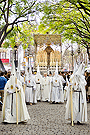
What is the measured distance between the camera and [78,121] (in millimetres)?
8633

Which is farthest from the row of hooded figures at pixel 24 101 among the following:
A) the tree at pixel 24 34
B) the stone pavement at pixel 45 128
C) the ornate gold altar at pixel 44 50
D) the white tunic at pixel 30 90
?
the ornate gold altar at pixel 44 50

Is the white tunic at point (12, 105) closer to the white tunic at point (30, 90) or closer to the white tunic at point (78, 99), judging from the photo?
the white tunic at point (78, 99)

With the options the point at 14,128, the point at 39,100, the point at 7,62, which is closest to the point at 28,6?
the point at 39,100

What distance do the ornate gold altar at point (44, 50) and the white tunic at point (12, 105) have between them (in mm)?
12223

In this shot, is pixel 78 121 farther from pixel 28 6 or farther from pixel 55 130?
pixel 28 6

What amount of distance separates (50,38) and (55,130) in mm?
14389

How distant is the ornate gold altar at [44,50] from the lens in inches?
827

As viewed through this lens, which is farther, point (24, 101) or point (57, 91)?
point (57, 91)

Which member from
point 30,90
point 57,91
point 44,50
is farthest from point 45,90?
point 44,50

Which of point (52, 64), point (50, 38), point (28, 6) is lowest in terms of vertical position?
point (52, 64)

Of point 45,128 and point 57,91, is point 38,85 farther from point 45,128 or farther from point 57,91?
point 45,128

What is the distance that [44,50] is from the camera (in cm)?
2152

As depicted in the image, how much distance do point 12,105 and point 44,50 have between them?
43.3 feet

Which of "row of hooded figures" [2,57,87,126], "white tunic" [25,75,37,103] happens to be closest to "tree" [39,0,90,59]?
"white tunic" [25,75,37,103]
